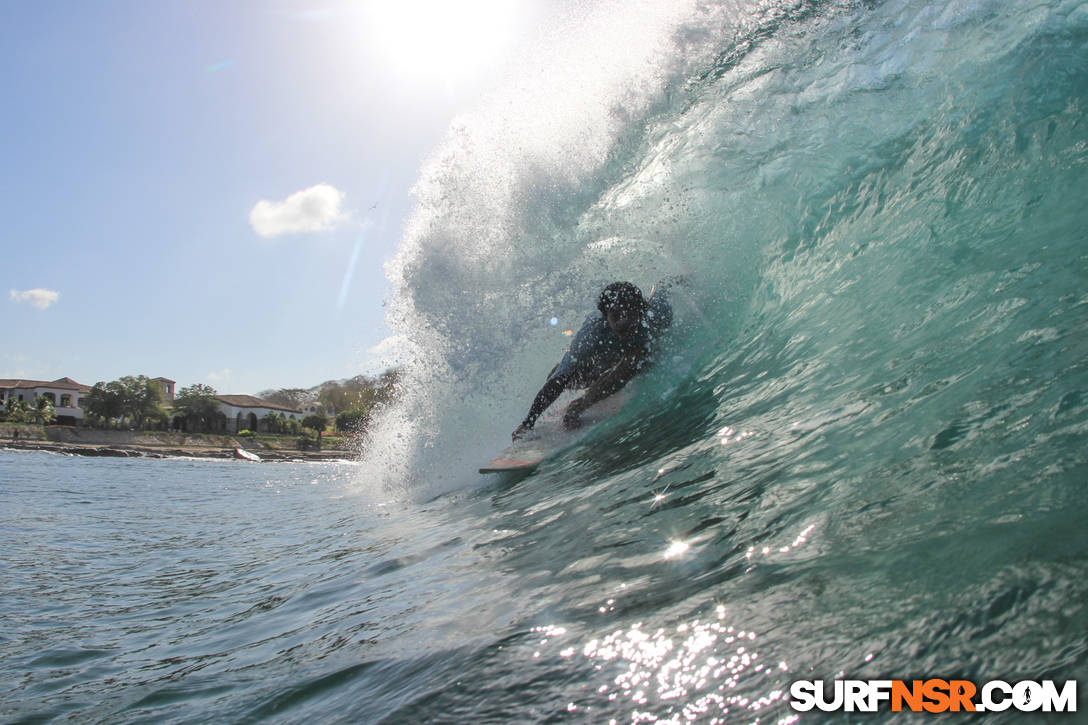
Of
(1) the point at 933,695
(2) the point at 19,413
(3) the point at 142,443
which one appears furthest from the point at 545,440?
(2) the point at 19,413

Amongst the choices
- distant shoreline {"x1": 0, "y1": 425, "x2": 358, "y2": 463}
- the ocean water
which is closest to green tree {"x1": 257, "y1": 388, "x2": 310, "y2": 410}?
distant shoreline {"x1": 0, "y1": 425, "x2": 358, "y2": 463}

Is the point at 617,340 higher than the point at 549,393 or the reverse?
higher

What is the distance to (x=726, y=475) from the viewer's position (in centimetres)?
272

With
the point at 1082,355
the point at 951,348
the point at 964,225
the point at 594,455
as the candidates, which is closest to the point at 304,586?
the point at 594,455

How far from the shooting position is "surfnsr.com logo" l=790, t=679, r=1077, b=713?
104 centimetres

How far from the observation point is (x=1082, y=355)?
2.15 metres

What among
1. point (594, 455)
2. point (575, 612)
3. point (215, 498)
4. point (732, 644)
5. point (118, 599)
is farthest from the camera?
point (215, 498)

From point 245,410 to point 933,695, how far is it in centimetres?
9795

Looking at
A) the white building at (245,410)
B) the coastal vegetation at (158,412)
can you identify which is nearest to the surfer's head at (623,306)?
the coastal vegetation at (158,412)

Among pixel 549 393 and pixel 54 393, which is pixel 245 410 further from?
pixel 549 393

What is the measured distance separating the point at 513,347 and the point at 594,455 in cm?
331

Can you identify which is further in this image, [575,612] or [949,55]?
[949,55]

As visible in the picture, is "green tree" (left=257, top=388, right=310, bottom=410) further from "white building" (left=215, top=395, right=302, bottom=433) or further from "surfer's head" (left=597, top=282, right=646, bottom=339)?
"surfer's head" (left=597, top=282, right=646, bottom=339)

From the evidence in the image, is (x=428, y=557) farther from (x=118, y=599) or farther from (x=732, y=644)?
(x=732, y=644)
